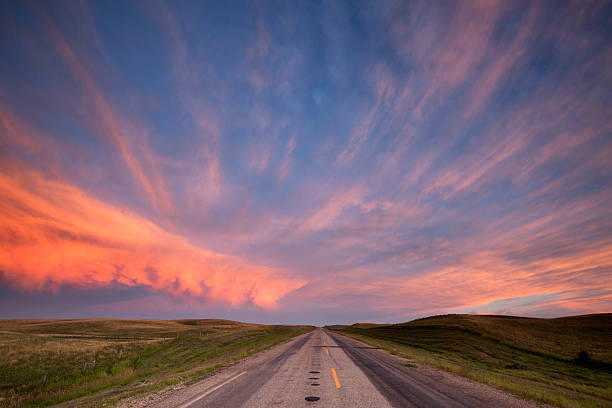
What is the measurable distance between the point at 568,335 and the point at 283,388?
63.0 meters

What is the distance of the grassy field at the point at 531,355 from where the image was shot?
18.3 metres

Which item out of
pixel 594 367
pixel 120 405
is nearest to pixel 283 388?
pixel 120 405

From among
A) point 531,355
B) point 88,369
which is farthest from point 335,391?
point 531,355

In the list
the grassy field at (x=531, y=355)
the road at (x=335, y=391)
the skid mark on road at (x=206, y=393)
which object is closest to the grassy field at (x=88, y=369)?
the skid mark on road at (x=206, y=393)

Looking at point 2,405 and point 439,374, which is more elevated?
point 439,374

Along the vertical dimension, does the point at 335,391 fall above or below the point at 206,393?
above

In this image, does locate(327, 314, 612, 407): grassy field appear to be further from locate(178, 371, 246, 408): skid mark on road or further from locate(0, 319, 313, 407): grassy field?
locate(0, 319, 313, 407): grassy field

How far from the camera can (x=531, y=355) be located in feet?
121

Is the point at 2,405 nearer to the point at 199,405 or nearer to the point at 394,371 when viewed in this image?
the point at 199,405

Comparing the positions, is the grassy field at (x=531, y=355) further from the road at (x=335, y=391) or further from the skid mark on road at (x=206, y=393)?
the skid mark on road at (x=206, y=393)

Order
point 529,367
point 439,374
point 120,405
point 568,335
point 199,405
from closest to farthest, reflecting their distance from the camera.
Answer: point 199,405, point 120,405, point 439,374, point 529,367, point 568,335

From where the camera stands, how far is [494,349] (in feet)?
134

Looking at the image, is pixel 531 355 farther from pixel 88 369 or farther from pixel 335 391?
pixel 88 369

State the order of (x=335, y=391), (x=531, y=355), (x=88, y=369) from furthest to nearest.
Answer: (x=531, y=355), (x=88, y=369), (x=335, y=391)
